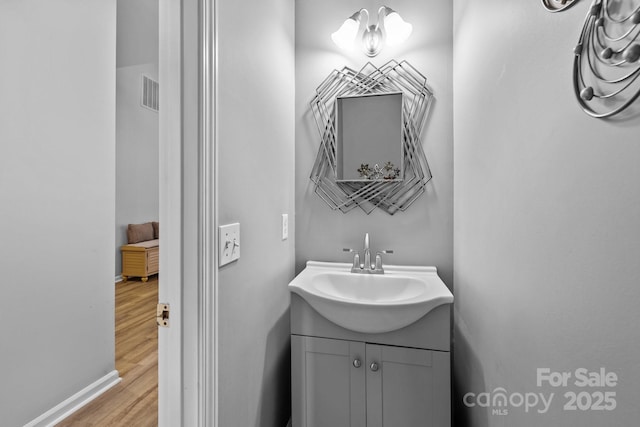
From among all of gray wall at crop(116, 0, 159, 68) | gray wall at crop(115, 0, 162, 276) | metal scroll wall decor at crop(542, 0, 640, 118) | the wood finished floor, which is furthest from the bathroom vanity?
gray wall at crop(115, 0, 162, 276)

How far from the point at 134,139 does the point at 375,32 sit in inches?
169

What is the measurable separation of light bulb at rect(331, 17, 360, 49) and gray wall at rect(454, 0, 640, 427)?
0.55 metres

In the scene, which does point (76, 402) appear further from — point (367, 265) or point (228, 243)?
point (367, 265)

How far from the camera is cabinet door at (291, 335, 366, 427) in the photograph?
1.19 meters

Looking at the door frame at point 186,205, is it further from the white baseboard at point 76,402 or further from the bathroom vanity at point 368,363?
the white baseboard at point 76,402

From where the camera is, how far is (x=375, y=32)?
4.92ft

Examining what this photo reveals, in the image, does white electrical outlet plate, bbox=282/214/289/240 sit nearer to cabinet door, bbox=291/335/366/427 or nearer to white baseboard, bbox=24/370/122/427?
cabinet door, bbox=291/335/366/427

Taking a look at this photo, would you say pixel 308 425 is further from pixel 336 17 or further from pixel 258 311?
pixel 336 17

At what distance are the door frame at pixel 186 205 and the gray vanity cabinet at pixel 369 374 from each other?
0.52 metres

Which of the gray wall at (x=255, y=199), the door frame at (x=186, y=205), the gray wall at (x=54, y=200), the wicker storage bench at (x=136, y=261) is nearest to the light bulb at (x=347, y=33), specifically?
the gray wall at (x=255, y=199)

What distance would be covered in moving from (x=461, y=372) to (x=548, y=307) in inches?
34.0

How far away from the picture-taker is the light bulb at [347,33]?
4.86 feet

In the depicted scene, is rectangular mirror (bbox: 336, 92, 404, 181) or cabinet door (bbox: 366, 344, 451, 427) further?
rectangular mirror (bbox: 336, 92, 404, 181)

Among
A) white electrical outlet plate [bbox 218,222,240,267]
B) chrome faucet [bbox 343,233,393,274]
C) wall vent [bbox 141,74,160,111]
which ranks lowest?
chrome faucet [bbox 343,233,393,274]
